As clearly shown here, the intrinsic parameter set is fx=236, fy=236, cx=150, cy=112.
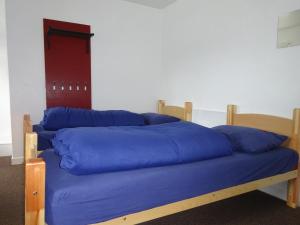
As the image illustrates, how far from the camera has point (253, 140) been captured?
1770 mm

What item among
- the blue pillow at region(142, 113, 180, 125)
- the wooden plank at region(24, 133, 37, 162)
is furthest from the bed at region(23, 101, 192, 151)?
the wooden plank at region(24, 133, 37, 162)

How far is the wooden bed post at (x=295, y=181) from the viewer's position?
6.15 feet

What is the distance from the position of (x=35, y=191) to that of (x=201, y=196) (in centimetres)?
91

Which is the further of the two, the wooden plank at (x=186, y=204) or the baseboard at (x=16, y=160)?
the baseboard at (x=16, y=160)

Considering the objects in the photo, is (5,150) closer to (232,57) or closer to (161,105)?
(161,105)

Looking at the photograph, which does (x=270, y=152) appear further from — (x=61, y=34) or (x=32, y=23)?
(x=32, y=23)

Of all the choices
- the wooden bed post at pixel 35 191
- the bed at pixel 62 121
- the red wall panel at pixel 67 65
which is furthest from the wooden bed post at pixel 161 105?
the wooden bed post at pixel 35 191

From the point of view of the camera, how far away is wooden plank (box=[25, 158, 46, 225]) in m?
0.96

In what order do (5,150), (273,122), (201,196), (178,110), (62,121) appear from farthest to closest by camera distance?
(5,150), (178,110), (62,121), (273,122), (201,196)

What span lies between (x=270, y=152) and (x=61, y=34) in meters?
2.68

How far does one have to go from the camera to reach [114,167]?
1233 mm

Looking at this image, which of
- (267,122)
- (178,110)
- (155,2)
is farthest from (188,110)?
(155,2)

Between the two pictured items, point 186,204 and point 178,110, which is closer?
point 186,204

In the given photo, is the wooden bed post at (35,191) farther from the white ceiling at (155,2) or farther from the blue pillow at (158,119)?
the white ceiling at (155,2)
